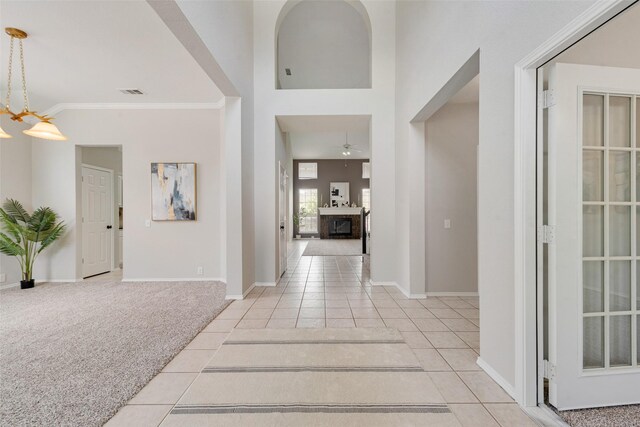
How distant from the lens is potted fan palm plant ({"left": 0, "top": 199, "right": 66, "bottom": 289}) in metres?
4.07

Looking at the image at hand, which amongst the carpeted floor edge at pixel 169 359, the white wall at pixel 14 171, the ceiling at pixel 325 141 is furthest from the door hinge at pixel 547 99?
the white wall at pixel 14 171

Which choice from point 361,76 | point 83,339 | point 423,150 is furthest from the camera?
point 361,76

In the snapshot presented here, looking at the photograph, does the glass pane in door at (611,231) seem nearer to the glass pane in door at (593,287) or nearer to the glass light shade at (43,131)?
the glass pane in door at (593,287)

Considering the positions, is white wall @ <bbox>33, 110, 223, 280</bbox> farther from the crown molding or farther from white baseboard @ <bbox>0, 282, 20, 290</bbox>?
white baseboard @ <bbox>0, 282, 20, 290</bbox>

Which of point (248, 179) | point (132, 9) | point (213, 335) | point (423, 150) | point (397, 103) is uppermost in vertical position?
point (132, 9)

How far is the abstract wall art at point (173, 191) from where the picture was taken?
4.52m

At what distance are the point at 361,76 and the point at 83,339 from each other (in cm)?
673

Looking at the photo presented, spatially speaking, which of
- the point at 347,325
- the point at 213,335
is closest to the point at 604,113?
the point at 347,325

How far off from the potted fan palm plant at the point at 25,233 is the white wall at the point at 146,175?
255 mm

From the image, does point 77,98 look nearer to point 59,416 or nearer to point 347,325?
point 59,416

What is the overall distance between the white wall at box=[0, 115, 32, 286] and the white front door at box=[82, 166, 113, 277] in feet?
2.41

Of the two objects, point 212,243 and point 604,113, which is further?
point 212,243

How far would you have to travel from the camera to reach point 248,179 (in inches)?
154

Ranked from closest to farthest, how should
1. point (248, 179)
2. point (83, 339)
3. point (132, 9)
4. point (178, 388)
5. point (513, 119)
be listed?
point (513, 119), point (178, 388), point (83, 339), point (132, 9), point (248, 179)
